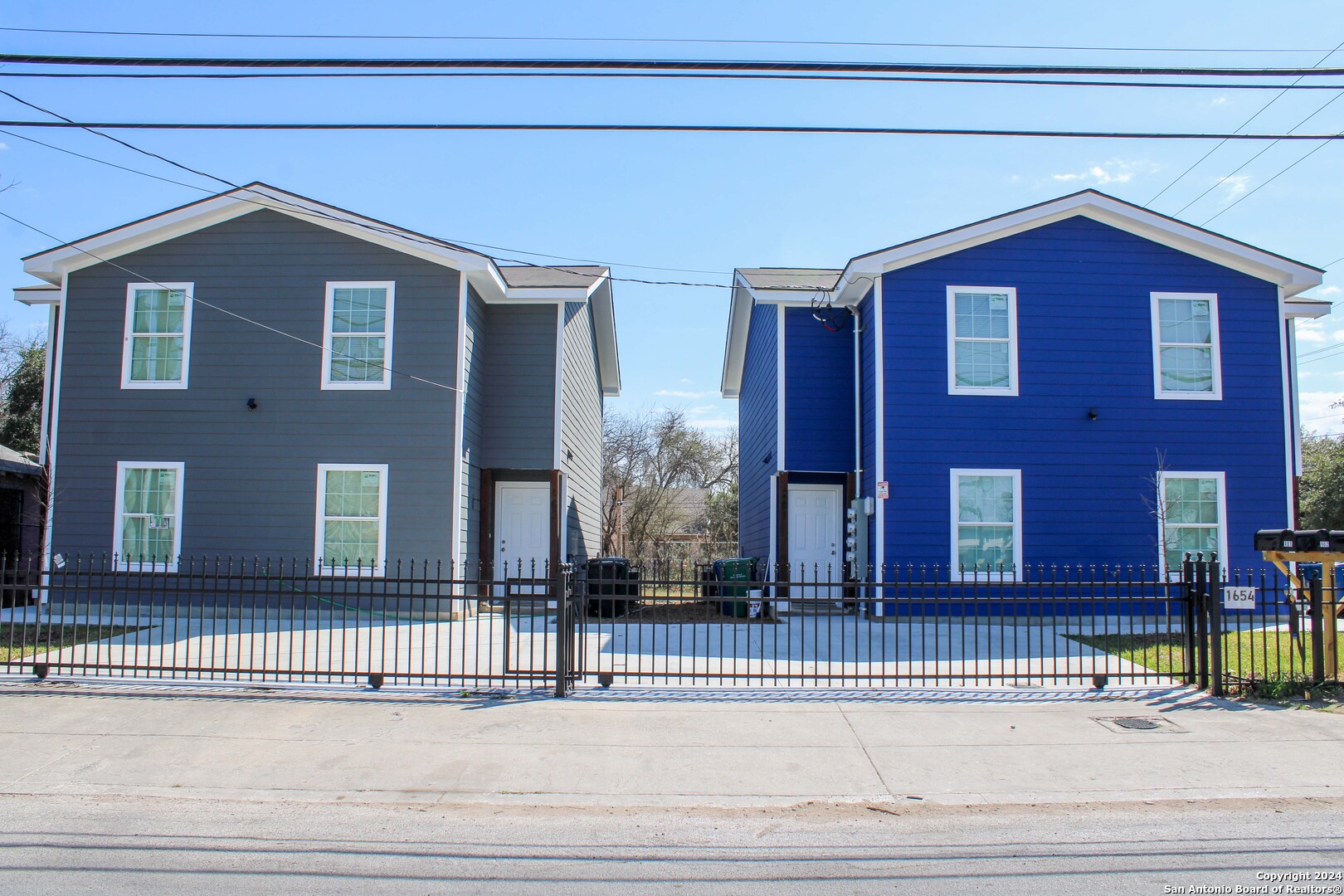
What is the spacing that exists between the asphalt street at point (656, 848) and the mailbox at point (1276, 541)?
4.35m

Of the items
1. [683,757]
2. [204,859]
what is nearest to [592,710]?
[683,757]

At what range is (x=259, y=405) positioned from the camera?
50.5 feet

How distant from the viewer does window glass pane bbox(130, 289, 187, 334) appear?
1572cm

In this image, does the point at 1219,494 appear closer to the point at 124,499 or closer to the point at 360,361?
the point at 360,361

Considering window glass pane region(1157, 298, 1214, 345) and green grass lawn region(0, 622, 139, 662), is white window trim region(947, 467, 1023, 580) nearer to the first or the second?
window glass pane region(1157, 298, 1214, 345)

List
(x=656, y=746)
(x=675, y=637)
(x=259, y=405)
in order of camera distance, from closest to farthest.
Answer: (x=656, y=746), (x=675, y=637), (x=259, y=405)

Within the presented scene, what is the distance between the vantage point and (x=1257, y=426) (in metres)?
14.9

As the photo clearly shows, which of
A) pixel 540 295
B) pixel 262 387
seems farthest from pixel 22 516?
pixel 540 295

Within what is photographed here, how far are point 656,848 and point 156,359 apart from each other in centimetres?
1434

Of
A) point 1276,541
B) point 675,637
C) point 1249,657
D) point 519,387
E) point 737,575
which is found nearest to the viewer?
point 1276,541

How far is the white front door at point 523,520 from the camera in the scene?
57.3 ft

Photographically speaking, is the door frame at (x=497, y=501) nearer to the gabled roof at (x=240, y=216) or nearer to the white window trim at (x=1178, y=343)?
the gabled roof at (x=240, y=216)

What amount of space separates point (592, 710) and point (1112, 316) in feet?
38.0

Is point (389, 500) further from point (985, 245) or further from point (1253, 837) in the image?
point (1253, 837)
